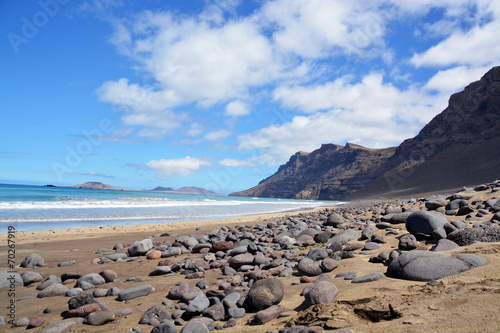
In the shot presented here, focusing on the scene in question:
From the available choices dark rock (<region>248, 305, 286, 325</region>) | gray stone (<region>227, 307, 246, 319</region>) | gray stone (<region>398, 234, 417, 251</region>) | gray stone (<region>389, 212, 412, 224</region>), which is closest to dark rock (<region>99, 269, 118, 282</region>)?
gray stone (<region>227, 307, 246, 319</region>)

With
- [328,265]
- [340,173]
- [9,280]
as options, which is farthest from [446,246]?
[340,173]

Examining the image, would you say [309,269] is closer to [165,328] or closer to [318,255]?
[318,255]

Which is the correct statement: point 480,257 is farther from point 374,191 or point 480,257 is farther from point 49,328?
point 374,191

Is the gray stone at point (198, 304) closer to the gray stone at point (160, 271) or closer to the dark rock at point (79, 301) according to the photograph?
the dark rock at point (79, 301)

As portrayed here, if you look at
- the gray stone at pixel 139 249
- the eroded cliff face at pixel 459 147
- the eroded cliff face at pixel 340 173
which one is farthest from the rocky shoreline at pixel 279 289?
the eroded cliff face at pixel 340 173

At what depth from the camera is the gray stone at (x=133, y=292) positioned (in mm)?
4379

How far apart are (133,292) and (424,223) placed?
613cm

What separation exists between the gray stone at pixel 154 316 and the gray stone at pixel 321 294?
186 centimetres

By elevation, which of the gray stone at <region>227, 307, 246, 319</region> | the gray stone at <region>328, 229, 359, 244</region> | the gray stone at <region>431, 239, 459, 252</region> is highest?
the gray stone at <region>431, 239, 459, 252</region>

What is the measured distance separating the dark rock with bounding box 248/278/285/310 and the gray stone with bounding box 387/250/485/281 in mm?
1578

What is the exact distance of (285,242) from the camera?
7.73m

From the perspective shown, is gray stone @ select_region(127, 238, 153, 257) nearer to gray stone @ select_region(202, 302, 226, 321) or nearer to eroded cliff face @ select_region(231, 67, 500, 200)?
gray stone @ select_region(202, 302, 226, 321)

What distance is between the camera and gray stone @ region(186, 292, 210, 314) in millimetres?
3736

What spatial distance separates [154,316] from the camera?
3674mm
